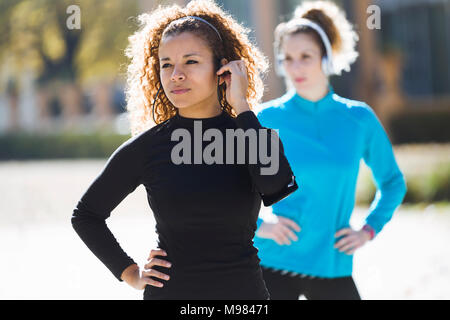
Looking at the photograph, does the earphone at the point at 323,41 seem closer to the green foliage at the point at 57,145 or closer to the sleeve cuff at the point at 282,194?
the sleeve cuff at the point at 282,194

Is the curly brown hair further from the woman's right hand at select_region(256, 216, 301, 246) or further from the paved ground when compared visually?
the paved ground

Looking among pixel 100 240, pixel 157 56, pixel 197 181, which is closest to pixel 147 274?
pixel 100 240

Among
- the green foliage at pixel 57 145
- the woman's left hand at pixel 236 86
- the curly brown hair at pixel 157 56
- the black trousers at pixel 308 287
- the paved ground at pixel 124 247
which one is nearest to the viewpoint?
the woman's left hand at pixel 236 86

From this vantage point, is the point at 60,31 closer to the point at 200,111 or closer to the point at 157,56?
the point at 157,56

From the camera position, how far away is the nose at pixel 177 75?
2.44 metres

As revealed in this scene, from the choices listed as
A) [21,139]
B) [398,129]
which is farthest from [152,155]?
[21,139]

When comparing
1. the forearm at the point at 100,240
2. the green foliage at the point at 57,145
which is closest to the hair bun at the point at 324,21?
the forearm at the point at 100,240

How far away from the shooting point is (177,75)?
2441 millimetres

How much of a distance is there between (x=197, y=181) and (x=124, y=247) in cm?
579

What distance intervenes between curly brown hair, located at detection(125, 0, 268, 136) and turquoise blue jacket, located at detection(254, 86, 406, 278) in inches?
27.7

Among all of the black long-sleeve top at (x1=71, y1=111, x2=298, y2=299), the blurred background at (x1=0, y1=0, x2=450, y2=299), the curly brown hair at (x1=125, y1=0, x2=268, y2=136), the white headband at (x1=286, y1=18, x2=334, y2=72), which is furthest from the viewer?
the blurred background at (x1=0, y1=0, x2=450, y2=299)

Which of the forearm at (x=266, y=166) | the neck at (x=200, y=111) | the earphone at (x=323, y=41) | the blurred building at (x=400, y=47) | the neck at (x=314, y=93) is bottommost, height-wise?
the forearm at (x=266, y=166)

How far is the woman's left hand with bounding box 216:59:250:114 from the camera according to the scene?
2488 mm

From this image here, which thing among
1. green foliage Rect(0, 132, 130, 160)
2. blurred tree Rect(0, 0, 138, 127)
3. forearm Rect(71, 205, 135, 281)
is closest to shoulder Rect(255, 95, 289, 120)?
forearm Rect(71, 205, 135, 281)
